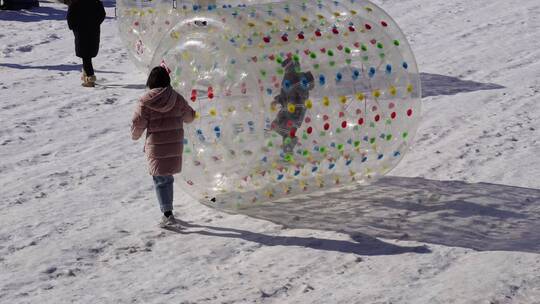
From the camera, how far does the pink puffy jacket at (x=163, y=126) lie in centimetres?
644

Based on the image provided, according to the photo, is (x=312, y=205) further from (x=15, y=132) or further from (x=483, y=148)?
(x=15, y=132)

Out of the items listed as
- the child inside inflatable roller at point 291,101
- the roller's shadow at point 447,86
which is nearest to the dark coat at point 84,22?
the roller's shadow at point 447,86

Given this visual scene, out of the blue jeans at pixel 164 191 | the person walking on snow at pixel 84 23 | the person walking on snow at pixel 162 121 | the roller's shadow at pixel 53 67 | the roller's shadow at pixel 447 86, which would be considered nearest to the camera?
the person walking on snow at pixel 162 121

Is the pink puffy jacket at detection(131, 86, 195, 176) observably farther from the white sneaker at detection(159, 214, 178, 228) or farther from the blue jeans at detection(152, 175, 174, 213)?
the white sneaker at detection(159, 214, 178, 228)

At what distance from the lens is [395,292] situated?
5.57 meters

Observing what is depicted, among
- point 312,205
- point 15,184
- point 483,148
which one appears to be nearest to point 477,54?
point 483,148

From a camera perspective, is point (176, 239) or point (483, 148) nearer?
point (176, 239)

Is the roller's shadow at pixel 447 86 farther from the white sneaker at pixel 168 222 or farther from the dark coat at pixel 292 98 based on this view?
the white sneaker at pixel 168 222

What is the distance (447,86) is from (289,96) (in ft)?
15.6

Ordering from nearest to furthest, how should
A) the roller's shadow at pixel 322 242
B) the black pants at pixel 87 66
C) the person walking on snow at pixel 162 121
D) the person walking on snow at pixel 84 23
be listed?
the roller's shadow at pixel 322 242, the person walking on snow at pixel 162 121, the black pants at pixel 87 66, the person walking on snow at pixel 84 23

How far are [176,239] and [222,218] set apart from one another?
0.51 meters

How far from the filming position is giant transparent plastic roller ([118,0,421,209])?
655cm

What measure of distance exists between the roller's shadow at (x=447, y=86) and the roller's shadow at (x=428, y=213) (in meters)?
3.17

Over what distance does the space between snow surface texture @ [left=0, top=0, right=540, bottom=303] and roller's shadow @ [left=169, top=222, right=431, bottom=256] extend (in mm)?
14
